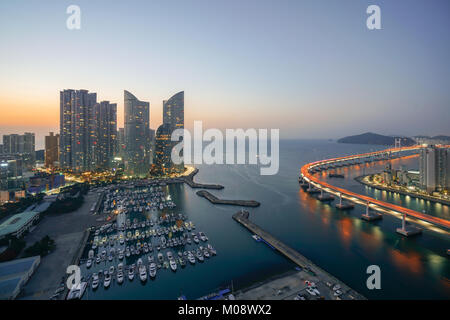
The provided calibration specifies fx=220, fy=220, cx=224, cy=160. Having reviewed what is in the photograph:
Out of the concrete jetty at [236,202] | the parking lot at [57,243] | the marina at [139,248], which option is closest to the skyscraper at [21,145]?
the parking lot at [57,243]

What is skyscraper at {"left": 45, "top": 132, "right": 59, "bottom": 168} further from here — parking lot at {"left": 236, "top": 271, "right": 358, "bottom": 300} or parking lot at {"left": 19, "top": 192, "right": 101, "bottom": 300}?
parking lot at {"left": 236, "top": 271, "right": 358, "bottom": 300}

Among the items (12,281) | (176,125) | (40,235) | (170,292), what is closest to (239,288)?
(170,292)

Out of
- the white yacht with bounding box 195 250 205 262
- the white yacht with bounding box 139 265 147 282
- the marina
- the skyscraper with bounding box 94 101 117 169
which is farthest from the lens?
the skyscraper with bounding box 94 101 117 169

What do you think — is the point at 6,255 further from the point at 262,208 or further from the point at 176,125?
the point at 176,125

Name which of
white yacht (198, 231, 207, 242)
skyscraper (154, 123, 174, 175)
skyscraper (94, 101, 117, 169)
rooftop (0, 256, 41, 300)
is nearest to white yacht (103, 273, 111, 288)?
rooftop (0, 256, 41, 300)

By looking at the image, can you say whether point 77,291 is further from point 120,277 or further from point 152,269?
point 152,269

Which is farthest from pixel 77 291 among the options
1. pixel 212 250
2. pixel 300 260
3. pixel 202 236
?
pixel 300 260
